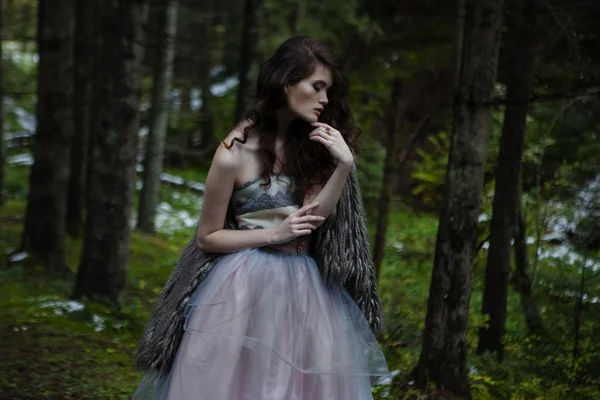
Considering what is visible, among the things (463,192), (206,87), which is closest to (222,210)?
(463,192)

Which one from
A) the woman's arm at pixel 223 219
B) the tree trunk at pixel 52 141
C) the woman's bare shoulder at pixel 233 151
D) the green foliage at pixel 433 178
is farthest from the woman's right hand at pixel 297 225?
the tree trunk at pixel 52 141

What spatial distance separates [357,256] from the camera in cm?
354

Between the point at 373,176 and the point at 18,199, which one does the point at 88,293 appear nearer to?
the point at 373,176

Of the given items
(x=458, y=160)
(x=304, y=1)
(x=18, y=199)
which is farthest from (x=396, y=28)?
(x=18, y=199)

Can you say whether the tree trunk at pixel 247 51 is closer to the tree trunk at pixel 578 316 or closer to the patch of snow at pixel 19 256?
the patch of snow at pixel 19 256

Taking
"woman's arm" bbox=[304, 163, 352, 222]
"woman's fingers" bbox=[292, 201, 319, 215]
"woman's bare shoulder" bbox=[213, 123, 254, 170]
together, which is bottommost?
"woman's fingers" bbox=[292, 201, 319, 215]

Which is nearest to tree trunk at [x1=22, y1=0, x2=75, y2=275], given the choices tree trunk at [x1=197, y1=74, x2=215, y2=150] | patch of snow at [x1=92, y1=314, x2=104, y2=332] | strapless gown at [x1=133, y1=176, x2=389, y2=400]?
patch of snow at [x1=92, y1=314, x2=104, y2=332]

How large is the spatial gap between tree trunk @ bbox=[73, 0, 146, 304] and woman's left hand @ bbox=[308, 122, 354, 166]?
17.6 feet

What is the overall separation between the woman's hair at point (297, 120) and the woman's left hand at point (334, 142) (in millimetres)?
163

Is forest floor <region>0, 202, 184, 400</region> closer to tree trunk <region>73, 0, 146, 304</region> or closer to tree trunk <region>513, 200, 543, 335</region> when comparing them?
tree trunk <region>73, 0, 146, 304</region>

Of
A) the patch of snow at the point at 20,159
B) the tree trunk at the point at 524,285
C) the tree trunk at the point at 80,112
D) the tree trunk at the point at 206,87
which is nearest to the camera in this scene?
the tree trunk at the point at 524,285

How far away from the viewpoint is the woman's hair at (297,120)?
11.0 feet

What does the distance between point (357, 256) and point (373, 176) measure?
427 inches

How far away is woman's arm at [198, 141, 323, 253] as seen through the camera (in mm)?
3301
